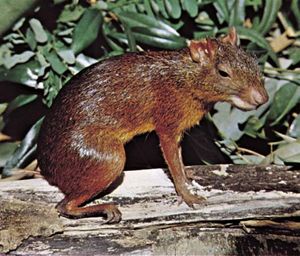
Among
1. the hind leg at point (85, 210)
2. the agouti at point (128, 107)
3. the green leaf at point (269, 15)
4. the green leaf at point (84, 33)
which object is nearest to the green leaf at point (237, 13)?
the green leaf at point (269, 15)

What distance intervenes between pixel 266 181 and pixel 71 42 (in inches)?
53.7

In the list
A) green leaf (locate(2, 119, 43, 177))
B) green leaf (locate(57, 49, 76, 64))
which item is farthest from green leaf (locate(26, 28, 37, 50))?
green leaf (locate(2, 119, 43, 177))

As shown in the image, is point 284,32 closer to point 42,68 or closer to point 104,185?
point 42,68

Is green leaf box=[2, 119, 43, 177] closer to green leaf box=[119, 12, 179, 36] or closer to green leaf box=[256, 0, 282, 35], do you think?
green leaf box=[119, 12, 179, 36]

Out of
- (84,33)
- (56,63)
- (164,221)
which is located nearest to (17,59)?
(56,63)

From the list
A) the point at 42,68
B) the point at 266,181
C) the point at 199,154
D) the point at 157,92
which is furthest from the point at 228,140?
the point at 42,68

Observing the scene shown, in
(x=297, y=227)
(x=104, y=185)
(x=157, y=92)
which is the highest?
(x=157, y=92)

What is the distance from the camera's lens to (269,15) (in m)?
3.80

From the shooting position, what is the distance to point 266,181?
3.04m

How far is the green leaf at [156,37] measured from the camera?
3.67 meters

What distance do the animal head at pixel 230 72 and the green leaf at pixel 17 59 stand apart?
1.15 meters

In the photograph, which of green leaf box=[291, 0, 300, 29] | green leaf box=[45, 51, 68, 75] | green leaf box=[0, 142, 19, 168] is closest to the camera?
green leaf box=[45, 51, 68, 75]

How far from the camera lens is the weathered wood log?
2691mm

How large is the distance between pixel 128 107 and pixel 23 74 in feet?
3.11
